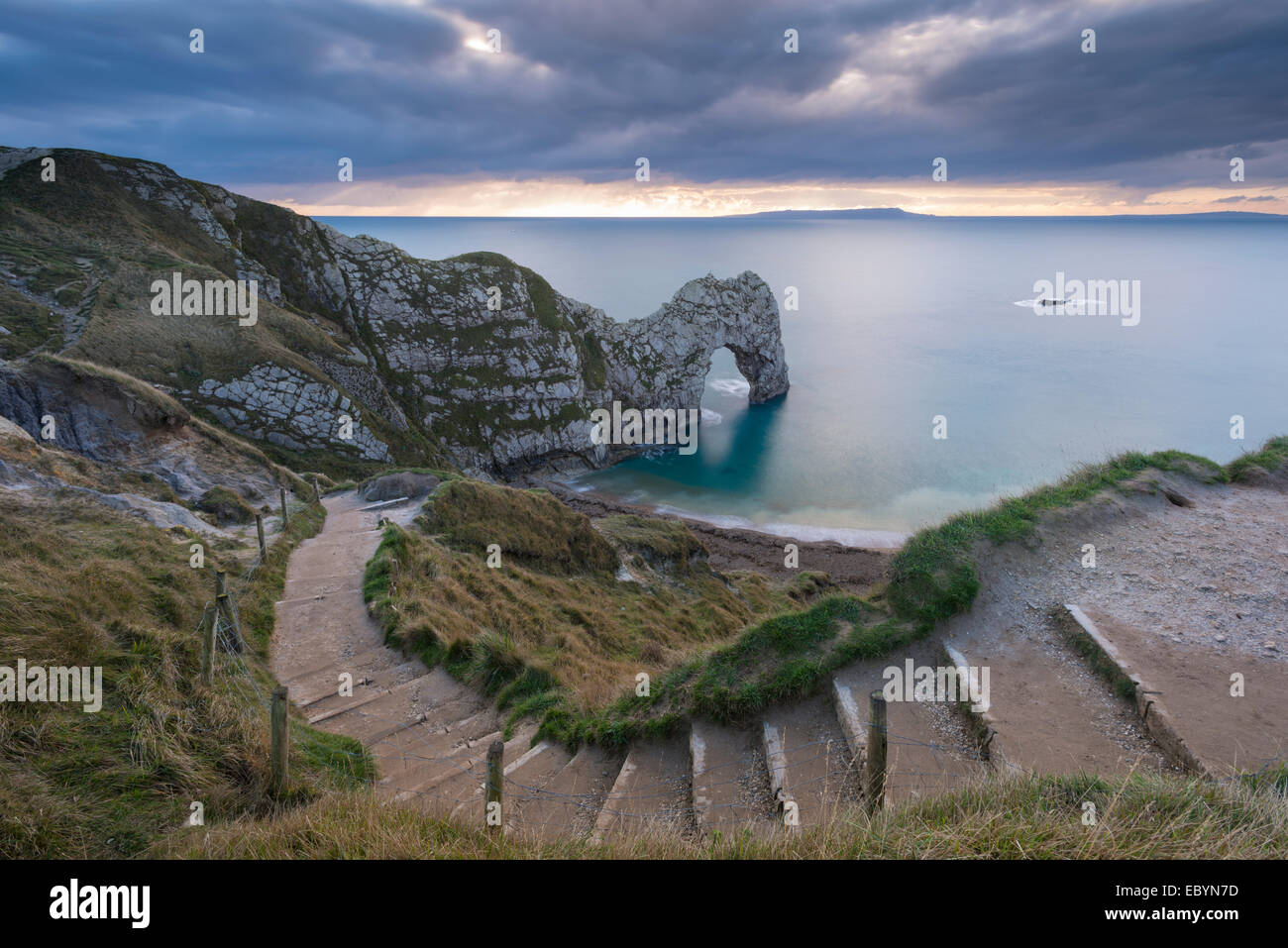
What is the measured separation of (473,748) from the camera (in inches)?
381

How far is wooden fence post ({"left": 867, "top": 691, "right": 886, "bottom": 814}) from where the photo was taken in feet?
19.6

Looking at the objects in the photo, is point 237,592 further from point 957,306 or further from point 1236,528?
point 957,306

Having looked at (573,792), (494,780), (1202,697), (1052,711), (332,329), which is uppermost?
(332,329)

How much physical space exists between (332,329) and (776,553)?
43445 millimetres

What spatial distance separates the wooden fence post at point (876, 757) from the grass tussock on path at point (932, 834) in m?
0.56

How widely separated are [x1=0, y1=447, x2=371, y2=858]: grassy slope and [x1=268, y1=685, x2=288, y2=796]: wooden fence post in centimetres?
15

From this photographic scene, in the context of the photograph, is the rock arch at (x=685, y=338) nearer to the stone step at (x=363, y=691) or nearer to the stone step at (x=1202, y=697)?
the stone step at (x=363, y=691)

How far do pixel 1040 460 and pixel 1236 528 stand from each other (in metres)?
54.7

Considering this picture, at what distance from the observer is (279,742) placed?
6.48 m

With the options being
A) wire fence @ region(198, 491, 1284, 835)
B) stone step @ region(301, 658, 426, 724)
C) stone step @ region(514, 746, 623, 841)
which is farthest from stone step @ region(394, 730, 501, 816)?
stone step @ region(301, 658, 426, 724)

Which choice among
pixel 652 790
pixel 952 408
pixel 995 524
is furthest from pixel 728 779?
pixel 952 408

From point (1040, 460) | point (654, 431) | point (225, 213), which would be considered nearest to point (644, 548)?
point (654, 431)

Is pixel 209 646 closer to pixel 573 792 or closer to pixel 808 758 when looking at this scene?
pixel 573 792

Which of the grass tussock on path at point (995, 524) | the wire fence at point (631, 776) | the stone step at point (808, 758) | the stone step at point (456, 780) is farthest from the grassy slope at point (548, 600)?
the grass tussock on path at point (995, 524)
